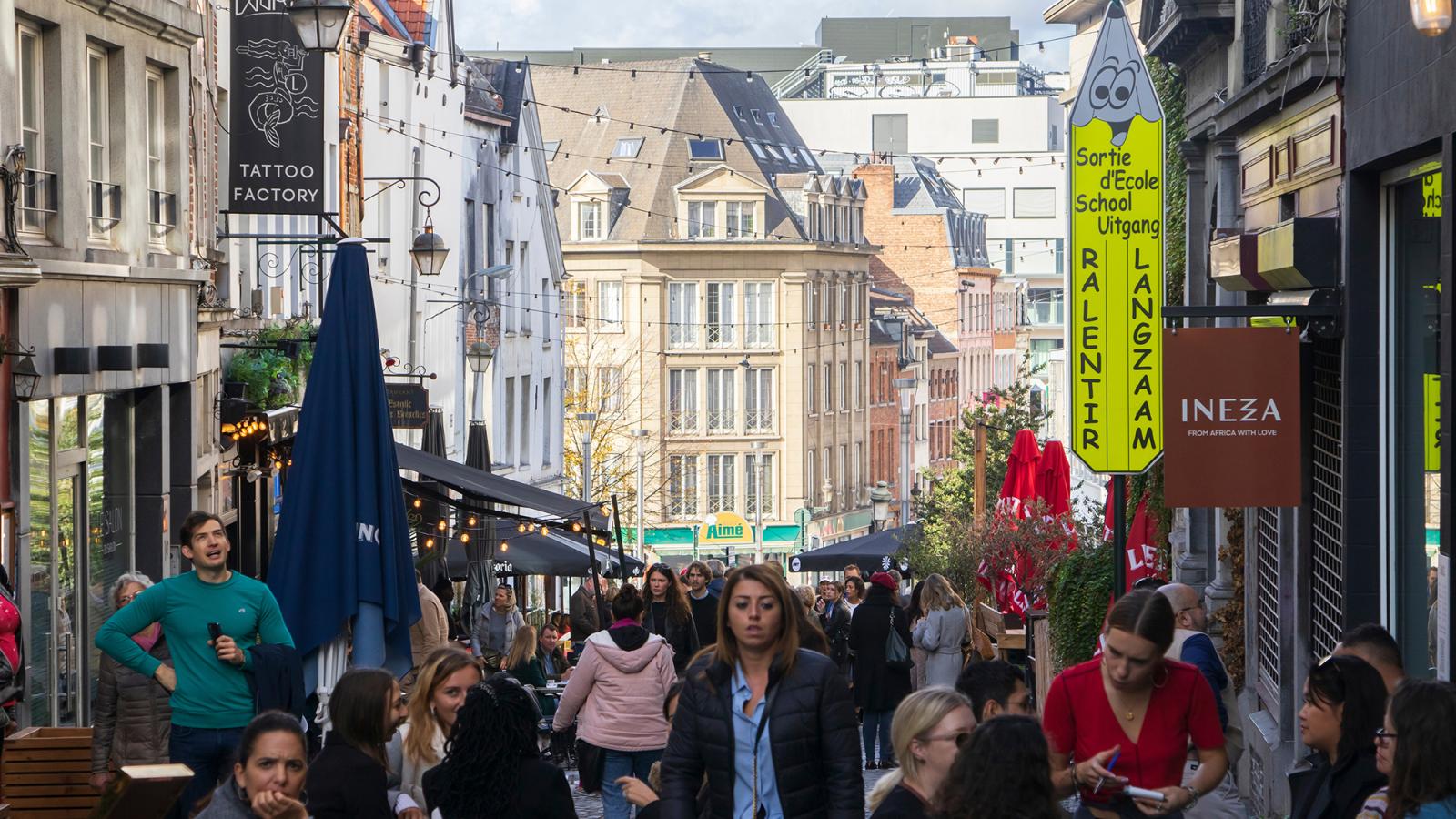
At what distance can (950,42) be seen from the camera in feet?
394

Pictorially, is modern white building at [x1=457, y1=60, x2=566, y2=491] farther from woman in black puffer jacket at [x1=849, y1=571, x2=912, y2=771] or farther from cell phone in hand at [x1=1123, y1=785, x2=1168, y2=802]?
cell phone in hand at [x1=1123, y1=785, x2=1168, y2=802]

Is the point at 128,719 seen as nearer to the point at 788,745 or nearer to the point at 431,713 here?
the point at 431,713

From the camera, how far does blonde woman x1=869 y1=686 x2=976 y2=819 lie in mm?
5695

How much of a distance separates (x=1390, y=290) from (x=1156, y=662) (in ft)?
13.7

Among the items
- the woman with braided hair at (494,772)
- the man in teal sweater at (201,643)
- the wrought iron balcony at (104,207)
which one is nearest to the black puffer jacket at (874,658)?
the wrought iron balcony at (104,207)

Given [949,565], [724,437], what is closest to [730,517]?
[724,437]

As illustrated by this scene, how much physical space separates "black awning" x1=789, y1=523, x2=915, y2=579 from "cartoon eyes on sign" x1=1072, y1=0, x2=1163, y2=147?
64.5ft

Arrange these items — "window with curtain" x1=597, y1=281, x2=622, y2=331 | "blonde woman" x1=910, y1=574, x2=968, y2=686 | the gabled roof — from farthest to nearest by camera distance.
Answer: the gabled roof, "window with curtain" x1=597, y1=281, x2=622, y2=331, "blonde woman" x1=910, y1=574, x2=968, y2=686

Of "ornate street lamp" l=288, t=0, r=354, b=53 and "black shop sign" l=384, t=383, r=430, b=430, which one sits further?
"black shop sign" l=384, t=383, r=430, b=430

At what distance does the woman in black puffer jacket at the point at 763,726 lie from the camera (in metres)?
6.56

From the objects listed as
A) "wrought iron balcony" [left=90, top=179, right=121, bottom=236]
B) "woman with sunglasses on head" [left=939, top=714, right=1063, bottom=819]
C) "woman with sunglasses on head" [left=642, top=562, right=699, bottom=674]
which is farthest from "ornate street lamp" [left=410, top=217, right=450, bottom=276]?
"woman with sunglasses on head" [left=939, top=714, right=1063, bottom=819]

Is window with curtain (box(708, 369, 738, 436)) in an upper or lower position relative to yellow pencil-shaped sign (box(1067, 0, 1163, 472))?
lower

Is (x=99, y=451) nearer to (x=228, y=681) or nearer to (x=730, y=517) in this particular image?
(x=228, y=681)

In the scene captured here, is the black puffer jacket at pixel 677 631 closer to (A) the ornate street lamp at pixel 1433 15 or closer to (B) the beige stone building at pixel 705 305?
(A) the ornate street lamp at pixel 1433 15
